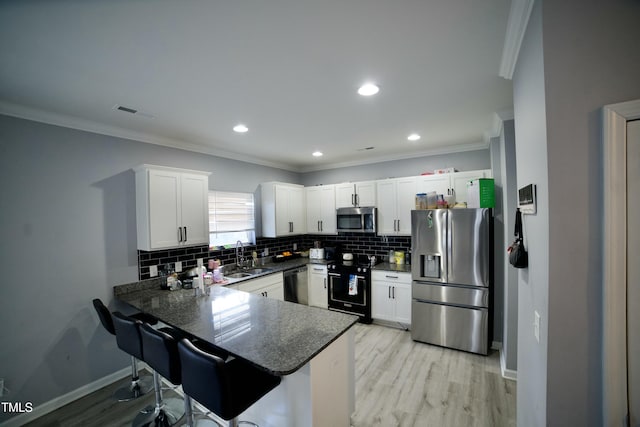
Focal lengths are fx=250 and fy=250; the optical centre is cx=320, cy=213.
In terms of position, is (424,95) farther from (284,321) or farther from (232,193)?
(232,193)

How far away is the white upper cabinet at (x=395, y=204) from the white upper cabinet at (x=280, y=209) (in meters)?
1.56

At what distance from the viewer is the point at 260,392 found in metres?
1.48

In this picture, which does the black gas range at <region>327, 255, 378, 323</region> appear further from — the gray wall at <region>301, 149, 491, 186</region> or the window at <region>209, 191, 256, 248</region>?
the gray wall at <region>301, 149, 491, 186</region>

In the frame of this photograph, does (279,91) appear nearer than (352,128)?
Yes

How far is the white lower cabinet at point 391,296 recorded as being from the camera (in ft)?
12.1

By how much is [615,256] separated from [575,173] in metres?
0.32

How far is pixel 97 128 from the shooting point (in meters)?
2.62

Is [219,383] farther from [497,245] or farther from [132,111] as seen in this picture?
[497,245]

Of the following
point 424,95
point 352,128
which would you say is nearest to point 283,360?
point 424,95

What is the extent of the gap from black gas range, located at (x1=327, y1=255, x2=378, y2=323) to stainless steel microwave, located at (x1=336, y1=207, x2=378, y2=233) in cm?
61

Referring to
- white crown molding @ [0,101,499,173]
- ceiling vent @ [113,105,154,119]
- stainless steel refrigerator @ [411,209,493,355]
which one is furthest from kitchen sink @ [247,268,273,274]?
ceiling vent @ [113,105,154,119]

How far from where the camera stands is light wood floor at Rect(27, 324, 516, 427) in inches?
83.7

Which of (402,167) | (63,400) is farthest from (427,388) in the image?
(63,400)

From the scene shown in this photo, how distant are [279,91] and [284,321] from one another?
1.84 metres
